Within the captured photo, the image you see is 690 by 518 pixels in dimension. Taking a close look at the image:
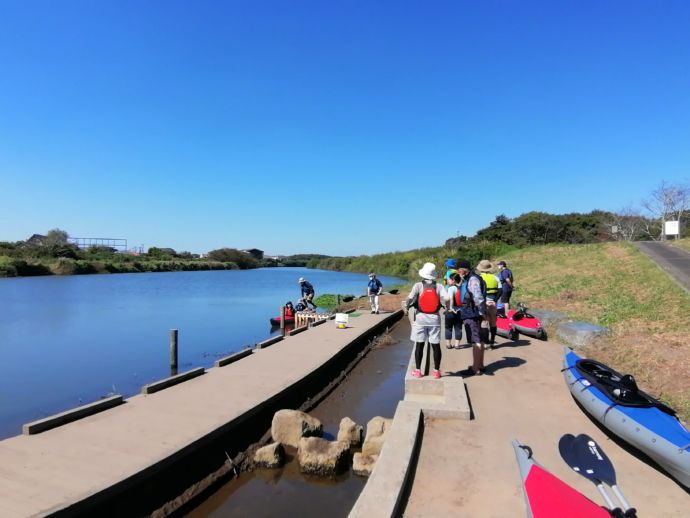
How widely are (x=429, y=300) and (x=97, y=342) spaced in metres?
14.2

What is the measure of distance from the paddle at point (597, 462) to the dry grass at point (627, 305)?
128 inches

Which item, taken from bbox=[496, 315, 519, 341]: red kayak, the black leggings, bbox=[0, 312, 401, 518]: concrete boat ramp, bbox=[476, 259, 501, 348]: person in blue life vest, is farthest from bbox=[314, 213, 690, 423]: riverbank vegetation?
bbox=[0, 312, 401, 518]: concrete boat ramp

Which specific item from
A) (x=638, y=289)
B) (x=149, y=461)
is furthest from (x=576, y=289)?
(x=149, y=461)

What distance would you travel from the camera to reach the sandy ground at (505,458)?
3.68m

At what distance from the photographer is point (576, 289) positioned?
1614 cm

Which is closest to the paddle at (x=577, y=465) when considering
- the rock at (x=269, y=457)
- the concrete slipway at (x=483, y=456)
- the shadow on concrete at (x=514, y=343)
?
the concrete slipway at (x=483, y=456)

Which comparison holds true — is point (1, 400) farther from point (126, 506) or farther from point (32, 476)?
point (126, 506)

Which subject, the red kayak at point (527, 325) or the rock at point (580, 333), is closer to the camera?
the rock at point (580, 333)

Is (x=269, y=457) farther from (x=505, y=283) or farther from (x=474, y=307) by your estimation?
(x=505, y=283)

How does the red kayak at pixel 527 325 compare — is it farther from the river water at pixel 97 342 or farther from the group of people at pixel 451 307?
the river water at pixel 97 342

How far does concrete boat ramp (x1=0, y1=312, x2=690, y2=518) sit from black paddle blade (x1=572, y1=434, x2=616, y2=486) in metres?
0.66

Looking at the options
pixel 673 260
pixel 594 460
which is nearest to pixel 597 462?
pixel 594 460

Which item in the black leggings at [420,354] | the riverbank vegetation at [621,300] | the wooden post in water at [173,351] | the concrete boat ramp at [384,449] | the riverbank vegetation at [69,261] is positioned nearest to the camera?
the concrete boat ramp at [384,449]

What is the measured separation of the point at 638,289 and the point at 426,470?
1276cm
